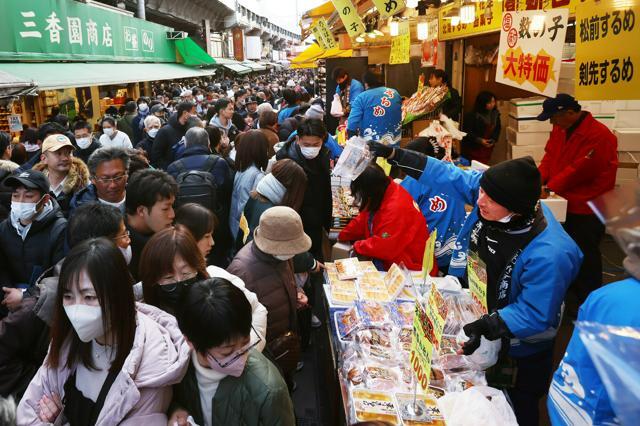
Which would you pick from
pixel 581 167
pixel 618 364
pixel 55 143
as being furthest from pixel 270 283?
pixel 581 167

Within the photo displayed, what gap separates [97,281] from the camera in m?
1.94

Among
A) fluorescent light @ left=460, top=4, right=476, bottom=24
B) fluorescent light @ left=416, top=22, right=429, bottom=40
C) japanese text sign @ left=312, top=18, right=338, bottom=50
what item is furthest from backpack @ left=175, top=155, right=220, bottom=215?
japanese text sign @ left=312, top=18, right=338, bottom=50

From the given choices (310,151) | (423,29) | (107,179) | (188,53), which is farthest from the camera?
(188,53)

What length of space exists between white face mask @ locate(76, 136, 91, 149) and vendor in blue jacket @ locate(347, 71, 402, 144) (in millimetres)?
3762

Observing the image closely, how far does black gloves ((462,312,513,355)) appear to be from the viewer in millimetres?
2609

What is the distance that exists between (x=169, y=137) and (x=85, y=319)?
5315 mm

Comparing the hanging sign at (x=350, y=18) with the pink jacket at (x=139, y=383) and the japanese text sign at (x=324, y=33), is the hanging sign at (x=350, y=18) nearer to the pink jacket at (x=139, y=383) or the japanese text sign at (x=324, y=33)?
the japanese text sign at (x=324, y=33)

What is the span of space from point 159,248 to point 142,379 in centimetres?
77

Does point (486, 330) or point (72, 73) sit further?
point (72, 73)

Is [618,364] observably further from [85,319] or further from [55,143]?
[55,143]

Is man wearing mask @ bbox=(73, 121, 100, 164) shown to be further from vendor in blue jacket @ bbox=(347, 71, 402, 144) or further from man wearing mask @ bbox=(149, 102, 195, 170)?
vendor in blue jacket @ bbox=(347, 71, 402, 144)

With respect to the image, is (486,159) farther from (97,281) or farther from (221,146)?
(97,281)

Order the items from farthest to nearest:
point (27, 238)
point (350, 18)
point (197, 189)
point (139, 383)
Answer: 1. point (350, 18)
2. point (197, 189)
3. point (27, 238)
4. point (139, 383)

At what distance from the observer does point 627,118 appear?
21.5 feet
